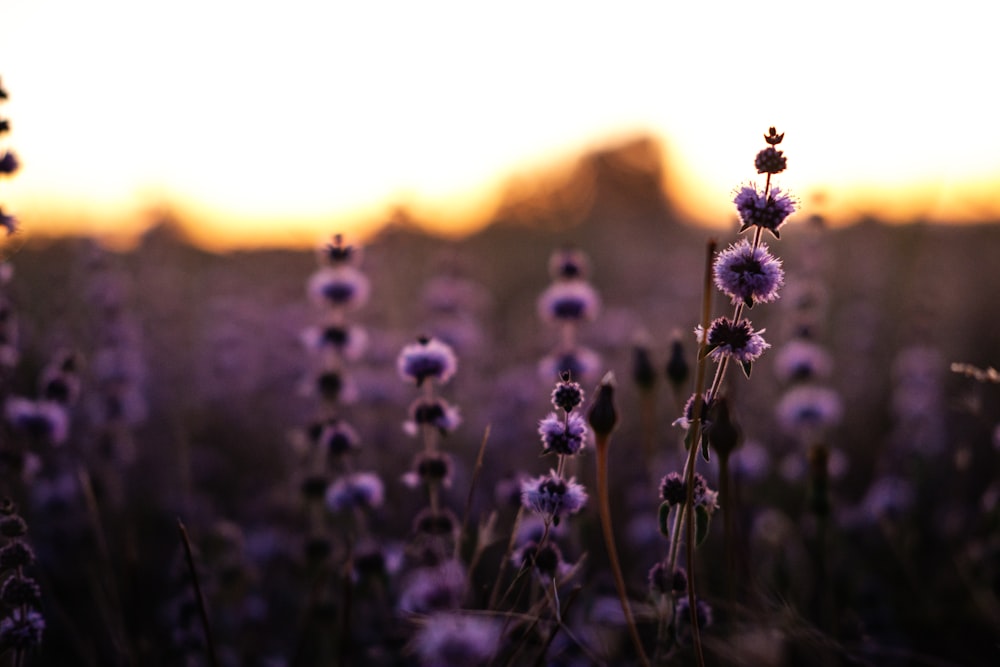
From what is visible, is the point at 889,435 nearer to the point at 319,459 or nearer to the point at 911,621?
the point at 911,621

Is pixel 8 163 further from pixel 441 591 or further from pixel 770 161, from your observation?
pixel 770 161

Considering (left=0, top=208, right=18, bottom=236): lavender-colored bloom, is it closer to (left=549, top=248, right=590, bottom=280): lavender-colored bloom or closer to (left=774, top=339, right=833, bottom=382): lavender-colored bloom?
(left=549, top=248, right=590, bottom=280): lavender-colored bloom

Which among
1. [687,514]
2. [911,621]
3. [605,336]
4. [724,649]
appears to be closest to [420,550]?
[724,649]

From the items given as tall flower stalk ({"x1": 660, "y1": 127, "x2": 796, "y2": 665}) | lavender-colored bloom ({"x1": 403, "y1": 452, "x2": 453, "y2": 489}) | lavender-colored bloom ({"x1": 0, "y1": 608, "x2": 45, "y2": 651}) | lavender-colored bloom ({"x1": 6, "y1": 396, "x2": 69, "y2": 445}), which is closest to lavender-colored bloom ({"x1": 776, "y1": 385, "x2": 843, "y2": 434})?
lavender-colored bloom ({"x1": 403, "y1": 452, "x2": 453, "y2": 489})

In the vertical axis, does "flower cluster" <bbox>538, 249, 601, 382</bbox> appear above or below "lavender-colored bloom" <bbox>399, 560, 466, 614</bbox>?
above

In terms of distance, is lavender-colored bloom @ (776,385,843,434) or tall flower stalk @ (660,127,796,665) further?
lavender-colored bloom @ (776,385,843,434)
